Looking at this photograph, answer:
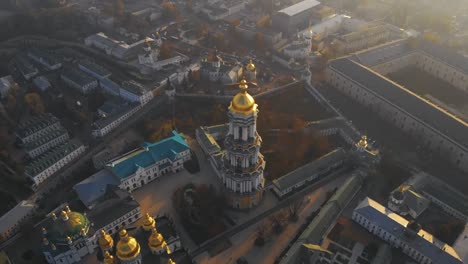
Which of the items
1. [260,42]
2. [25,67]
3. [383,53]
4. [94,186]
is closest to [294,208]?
[94,186]

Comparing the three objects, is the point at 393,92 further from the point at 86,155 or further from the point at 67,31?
the point at 67,31

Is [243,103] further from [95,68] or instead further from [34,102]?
[95,68]

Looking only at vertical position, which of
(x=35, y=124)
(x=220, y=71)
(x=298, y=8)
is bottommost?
(x=35, y=124)

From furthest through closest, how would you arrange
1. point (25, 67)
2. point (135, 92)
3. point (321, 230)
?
point (25, 67)
point (135, 92)
point (321, 230)

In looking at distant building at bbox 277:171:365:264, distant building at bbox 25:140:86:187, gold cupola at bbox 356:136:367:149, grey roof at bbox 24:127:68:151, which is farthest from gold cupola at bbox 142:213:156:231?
gold cupola at bbox 356:136:367:149

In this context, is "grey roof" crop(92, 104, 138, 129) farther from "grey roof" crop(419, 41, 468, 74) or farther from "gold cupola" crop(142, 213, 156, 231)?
"grey roof" crop(419, 41, 468, 74)

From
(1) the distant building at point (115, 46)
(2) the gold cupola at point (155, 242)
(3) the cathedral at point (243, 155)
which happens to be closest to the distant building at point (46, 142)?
(1) the distant building at point (115, 46)
